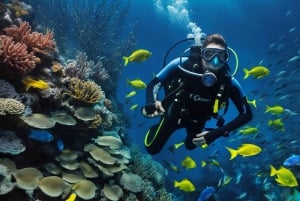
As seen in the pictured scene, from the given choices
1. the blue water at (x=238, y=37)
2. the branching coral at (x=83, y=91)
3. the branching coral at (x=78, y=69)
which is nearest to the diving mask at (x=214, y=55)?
the branching coral at (x=83, y=91)

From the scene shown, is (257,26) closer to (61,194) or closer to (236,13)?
(236,13)

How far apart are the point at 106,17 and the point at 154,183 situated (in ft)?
24.7

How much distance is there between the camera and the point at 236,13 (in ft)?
102

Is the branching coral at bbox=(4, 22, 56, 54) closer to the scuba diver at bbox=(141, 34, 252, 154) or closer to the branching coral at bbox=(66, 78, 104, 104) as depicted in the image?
the branching coral at bbox=(66, 78, 104, 104)

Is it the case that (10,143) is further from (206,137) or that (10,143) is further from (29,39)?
(206,137)

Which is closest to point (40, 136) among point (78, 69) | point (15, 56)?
point (15, 56)

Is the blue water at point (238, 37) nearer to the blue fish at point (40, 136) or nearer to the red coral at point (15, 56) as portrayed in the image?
the blue fish at point (40, 136)

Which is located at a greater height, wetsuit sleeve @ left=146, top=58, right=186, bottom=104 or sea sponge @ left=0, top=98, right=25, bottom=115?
wetsuit sleeve @ left=146, top=58, right=186, bottom=104

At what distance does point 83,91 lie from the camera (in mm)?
5332

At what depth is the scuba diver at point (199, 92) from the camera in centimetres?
484

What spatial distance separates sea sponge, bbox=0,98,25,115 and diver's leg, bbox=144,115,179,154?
240 centimetres

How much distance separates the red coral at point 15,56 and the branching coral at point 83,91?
798mm

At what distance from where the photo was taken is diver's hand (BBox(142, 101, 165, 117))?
4879mm

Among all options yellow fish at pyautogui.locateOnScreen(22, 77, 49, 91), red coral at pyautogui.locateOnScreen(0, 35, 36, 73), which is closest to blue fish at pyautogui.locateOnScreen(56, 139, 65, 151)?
yellow fish at pyautogui.locateOnScreen(22, 77, 49, 91)
